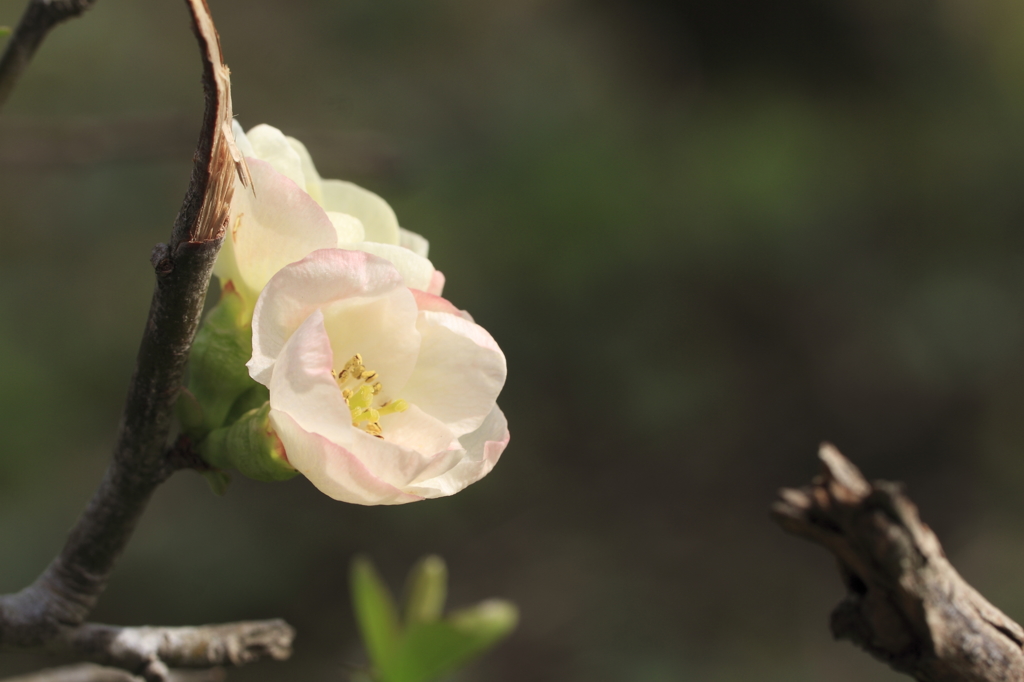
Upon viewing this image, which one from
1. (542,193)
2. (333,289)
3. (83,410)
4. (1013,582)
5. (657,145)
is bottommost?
(83,410)

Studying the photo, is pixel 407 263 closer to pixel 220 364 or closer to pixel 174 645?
pixel 220 364

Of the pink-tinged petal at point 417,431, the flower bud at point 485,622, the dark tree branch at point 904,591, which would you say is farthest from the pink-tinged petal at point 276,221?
the dark tree branch at point 904,591

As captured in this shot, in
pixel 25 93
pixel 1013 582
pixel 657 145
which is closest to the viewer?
pixel 1013 582

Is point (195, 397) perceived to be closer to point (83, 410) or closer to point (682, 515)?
point (83, 410)

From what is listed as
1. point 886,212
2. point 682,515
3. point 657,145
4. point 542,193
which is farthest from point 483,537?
point 886,212

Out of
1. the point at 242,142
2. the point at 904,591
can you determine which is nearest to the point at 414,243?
the point at 242,142

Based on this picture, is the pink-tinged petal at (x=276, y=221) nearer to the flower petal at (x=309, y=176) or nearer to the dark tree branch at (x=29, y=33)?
the flower petal at (x=309, y=176)
